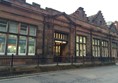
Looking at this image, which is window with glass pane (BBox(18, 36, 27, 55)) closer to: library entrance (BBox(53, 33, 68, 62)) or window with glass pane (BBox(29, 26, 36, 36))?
window with glass pane (BBox(29, 26, 36, 36))

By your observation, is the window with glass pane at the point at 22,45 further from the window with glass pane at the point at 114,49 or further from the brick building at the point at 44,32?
the window with glass pane at the point at 114,49

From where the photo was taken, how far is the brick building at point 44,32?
41.3ft

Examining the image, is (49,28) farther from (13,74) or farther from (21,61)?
(13,74)

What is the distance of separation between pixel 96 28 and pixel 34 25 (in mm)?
12289

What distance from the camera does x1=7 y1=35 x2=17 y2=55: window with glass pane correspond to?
12.6 metres

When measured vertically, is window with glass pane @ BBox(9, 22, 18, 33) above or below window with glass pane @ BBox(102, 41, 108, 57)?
above

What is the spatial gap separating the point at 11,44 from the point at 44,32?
154 inches

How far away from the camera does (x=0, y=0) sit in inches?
474

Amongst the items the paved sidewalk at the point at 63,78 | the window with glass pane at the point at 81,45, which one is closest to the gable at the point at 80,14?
the window with glass pane at the point at 81,45

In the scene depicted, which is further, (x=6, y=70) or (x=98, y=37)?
(x=98, y=37)

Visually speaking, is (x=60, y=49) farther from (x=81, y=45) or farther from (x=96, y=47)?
(x=96, y=47)

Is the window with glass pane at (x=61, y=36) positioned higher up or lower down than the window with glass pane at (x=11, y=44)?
higher up

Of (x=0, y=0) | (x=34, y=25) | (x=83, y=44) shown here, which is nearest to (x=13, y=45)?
(x=34, y=25)

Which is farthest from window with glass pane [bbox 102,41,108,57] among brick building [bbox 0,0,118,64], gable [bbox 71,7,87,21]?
gable [bbox 71,7,87,21]
